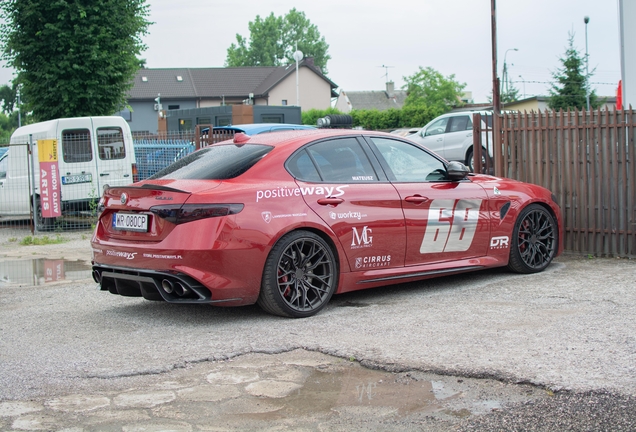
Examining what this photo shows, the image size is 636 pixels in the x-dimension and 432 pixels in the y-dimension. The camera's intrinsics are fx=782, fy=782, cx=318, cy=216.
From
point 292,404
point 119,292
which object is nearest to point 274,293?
point 119,292

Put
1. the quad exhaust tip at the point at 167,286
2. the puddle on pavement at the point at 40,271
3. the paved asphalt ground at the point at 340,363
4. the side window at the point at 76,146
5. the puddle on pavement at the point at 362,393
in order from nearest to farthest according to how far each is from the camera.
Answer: the paved asphalt ground at the point at 340,363 → the puddle on pavement at the point at 362,393 → the quad exhaust tip at the point at 167,286 → the puddle on pavement at the point at 40,271 → the side window at the point at 76,146

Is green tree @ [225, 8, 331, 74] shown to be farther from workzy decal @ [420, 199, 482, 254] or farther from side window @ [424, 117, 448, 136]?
workzy decal @ [420, 199, 482, 254]

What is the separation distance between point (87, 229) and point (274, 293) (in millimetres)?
9629

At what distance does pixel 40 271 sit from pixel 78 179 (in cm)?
601

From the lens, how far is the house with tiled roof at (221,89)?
7506cm

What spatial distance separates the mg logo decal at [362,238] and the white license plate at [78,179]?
10233 mm

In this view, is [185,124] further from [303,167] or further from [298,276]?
[298,276]

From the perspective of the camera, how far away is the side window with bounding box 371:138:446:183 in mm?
7191

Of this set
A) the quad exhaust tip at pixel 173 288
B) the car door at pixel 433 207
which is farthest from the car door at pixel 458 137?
the quad exhaust tip at pixel 173 288

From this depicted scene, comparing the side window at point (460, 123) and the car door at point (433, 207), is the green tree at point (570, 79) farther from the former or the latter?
the car door at point (433, 207)

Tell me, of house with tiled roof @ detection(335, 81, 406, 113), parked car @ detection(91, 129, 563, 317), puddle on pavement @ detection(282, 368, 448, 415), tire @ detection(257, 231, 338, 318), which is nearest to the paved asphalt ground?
puddle on pavement @ detection(282, 368, 448, 415)

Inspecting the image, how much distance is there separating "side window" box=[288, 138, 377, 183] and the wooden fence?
357 cm

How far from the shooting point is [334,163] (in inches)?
268

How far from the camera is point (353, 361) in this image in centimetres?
509
